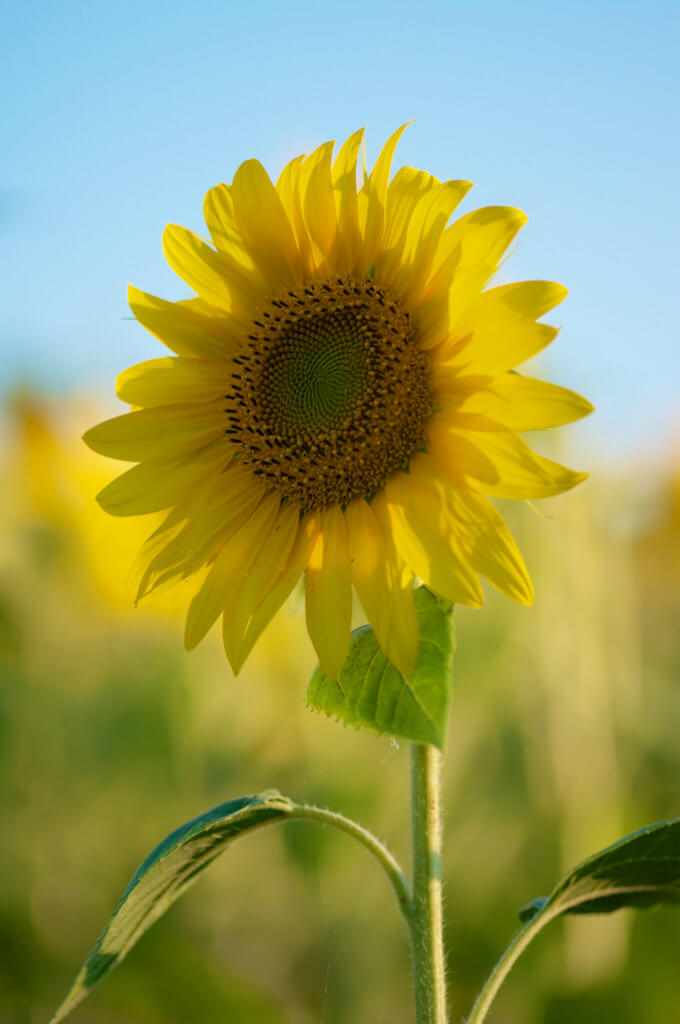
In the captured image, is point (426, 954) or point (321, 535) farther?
point (321, 535)

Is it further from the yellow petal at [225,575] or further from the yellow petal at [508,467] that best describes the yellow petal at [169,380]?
the yellow petal at [508,467]

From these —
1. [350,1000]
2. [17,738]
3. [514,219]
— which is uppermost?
[514,219]

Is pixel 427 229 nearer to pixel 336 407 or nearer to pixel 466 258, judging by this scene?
pixel 466 258

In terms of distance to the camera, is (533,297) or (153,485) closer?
(533,297)

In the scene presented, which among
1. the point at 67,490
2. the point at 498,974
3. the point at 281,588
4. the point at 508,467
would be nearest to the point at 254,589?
the point at 281,588

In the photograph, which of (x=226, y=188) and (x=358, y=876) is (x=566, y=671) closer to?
(x=358, y=876)

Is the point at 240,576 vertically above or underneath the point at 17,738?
above

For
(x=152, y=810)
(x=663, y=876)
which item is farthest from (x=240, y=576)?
(x=152, y=810)

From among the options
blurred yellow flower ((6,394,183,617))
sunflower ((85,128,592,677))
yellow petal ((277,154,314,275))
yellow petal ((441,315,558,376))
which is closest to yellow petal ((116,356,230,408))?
sunflower ((85,128,592,677))

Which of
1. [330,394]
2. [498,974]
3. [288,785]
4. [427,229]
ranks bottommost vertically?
[288,785]
